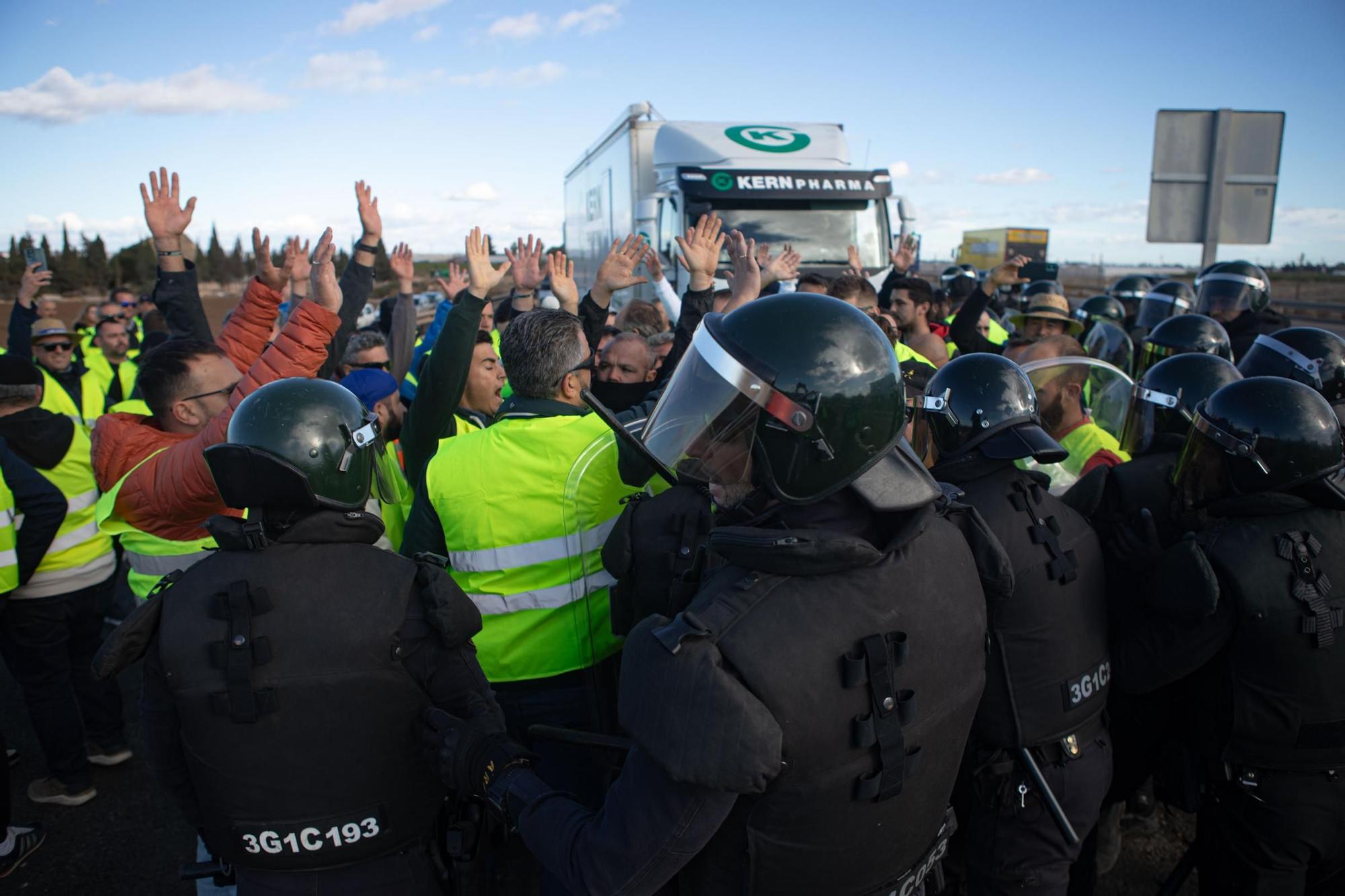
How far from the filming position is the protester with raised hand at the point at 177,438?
2.52 meters

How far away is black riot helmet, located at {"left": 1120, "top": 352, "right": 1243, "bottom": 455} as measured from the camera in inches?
126

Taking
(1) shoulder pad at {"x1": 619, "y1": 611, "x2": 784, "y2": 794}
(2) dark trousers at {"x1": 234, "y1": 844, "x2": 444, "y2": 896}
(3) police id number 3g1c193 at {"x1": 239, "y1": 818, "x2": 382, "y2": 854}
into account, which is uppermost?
(1) shoulder pad at {"x1": 619, "y1": 611, "x2": 784, "y2": 794}

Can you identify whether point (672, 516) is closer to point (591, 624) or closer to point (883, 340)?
point (591, 624)

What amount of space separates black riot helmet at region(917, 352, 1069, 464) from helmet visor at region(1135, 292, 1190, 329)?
5.87 m

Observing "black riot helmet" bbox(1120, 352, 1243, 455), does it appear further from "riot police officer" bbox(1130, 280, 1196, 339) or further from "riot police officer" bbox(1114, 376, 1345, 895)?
"riot police officer" bbox(1130, 280, 1196, 339)

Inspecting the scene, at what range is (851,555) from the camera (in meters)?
1.45

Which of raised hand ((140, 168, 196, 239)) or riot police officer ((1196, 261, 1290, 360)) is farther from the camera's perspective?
riot police officer ((1196, 261, 1290, 360))

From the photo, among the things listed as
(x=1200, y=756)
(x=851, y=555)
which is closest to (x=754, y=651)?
(x=851, y=555)

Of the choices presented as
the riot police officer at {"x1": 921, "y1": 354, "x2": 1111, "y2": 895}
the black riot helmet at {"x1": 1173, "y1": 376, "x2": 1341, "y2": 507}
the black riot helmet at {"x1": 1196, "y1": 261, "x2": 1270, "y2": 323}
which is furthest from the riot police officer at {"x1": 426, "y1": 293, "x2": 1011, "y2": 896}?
the black riot helmet at {"x1": 1196, "y1": 261, "x2": 1270, "y2": 323}

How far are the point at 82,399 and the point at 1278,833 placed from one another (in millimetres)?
8833

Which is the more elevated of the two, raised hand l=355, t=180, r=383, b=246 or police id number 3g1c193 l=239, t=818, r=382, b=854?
raised hand l=355, t=180, r=383, b=246

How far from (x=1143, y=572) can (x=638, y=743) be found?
189cm

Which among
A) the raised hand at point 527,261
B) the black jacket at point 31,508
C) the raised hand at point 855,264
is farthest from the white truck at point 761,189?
the black jacket at point 31,508

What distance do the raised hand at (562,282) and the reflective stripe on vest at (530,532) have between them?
1656 millimetres
